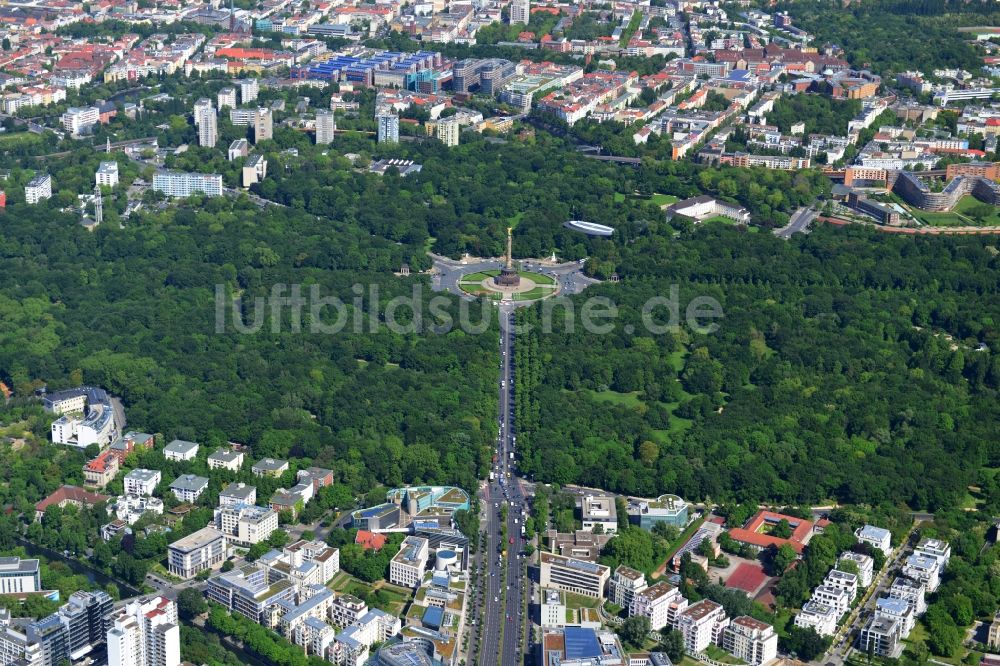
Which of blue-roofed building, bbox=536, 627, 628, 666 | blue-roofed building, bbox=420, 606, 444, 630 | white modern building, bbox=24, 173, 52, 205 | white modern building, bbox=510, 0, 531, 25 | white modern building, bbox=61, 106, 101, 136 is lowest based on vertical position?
blue-roofed building, bbox=420, 606, 444, 630

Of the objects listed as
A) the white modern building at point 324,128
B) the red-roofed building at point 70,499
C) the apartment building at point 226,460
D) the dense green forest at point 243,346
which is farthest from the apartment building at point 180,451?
the white modern building at point 324,128

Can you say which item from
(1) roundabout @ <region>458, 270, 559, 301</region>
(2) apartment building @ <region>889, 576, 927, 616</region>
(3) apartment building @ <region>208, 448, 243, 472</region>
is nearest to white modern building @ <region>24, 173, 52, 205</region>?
(1) roundabout @ <region>458, 270, 559, 301</region>

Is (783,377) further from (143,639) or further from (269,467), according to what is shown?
(143,639)

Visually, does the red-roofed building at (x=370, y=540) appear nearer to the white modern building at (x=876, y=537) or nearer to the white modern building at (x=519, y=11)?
the white modern building at (x=876, y=537)

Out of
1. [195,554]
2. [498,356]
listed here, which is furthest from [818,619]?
[498,356]

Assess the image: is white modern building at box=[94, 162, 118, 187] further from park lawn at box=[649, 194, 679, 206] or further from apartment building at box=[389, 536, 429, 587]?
apartment building at box=[389, 536, 429, 587]

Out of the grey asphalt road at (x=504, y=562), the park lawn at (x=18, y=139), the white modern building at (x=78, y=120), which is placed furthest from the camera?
the white modern building at (x=78, y=120)

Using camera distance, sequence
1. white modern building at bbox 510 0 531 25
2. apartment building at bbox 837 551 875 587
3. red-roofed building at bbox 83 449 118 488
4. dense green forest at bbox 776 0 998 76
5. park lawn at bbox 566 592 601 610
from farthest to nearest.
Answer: white modern building at bbox 510 0 531 25 < dense green forest at bbox 776 0 998 76 < red-roofed building at bbox 83 449 118 488 < apartment building at bbox 837 551 875 587 < park lawn at bbox 566 592 601 610
